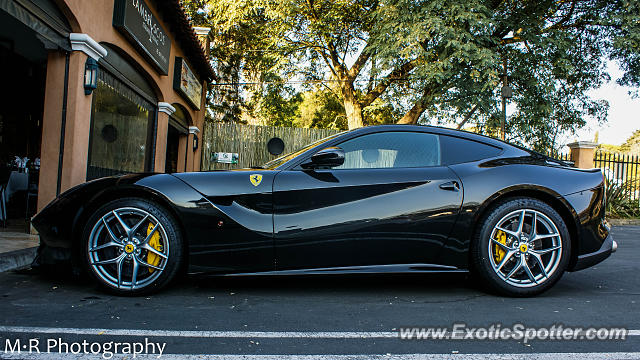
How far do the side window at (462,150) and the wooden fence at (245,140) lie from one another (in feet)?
37.5

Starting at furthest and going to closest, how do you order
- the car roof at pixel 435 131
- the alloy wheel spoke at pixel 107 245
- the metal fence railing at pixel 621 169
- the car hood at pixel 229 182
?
1. the metal fence railing at pixel 621 169
2. the car roof at pixel 435 131
3. the car hood at pixel 229 182
4. the alloy wheel spoke at pixel 107 245

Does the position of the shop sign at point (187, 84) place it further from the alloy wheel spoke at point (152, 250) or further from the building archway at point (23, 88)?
the alloy wheel spoke at point (152, 250)

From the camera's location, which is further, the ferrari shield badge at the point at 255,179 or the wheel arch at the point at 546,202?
the wheel arch at the point at 546,202

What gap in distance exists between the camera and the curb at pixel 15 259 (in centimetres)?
368

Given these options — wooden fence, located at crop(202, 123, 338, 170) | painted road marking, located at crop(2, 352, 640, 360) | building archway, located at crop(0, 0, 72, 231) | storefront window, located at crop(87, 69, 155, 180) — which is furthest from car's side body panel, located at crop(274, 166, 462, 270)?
wooden fence, located at crop(202, 123, 338, 170)

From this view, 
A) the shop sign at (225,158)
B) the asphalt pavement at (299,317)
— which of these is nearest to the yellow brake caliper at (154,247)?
the asphalt pavement at (299,317)

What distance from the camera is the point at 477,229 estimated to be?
319 centimetres

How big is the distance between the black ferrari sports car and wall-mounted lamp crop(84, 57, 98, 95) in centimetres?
329

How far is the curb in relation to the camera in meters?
3.68

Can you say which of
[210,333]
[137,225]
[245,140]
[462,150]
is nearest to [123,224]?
[137,225]

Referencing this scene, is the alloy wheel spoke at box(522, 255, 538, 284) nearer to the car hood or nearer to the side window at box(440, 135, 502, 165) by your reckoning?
the side window at box(440, 135, 502, 165)

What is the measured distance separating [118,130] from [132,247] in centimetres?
561

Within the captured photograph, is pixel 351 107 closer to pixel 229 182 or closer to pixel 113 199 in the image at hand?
pixel 229 182

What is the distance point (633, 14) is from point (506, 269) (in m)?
12.6
